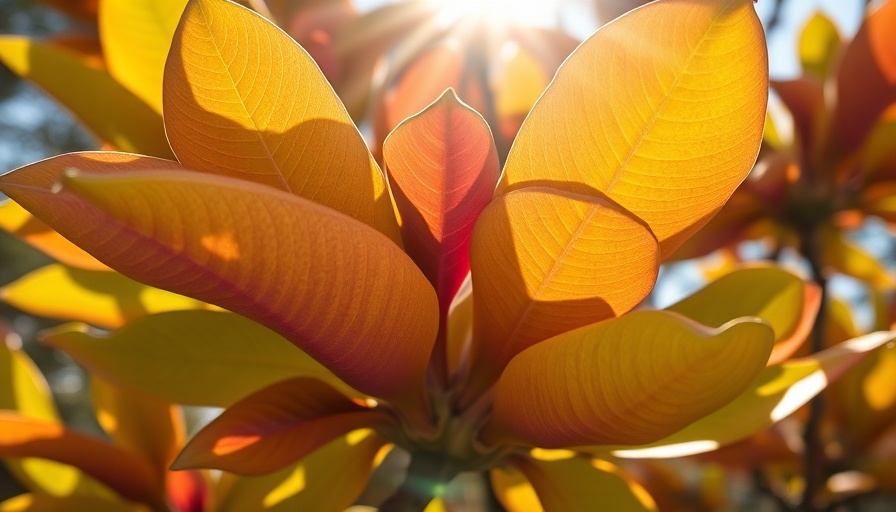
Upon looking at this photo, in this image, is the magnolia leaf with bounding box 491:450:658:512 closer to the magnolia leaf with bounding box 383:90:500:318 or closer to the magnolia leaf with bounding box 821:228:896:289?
the magnolia leaf with bounding box 383:90:500:318

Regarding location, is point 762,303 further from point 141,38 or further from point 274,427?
point 141,38

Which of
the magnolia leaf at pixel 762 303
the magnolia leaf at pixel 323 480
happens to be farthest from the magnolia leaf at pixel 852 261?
the magnolia leaf at pixel 323 480

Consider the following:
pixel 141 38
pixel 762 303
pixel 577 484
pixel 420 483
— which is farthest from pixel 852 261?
pixel 141 38

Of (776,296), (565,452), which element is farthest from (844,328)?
(565,452)

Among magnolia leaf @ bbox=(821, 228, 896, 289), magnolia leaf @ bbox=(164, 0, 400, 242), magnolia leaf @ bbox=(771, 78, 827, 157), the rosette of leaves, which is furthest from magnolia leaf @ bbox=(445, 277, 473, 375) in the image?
magnolia leaf @ bbox=(821, 228, 896, 289)

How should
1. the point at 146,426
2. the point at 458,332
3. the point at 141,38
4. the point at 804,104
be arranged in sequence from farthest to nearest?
the point at 804,104 → the point at 146,426 → the point at 141,38 → the point at 458,332

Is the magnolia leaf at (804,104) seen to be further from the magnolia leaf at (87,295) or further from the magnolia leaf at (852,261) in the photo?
the magnolia leaf at (87,295)
